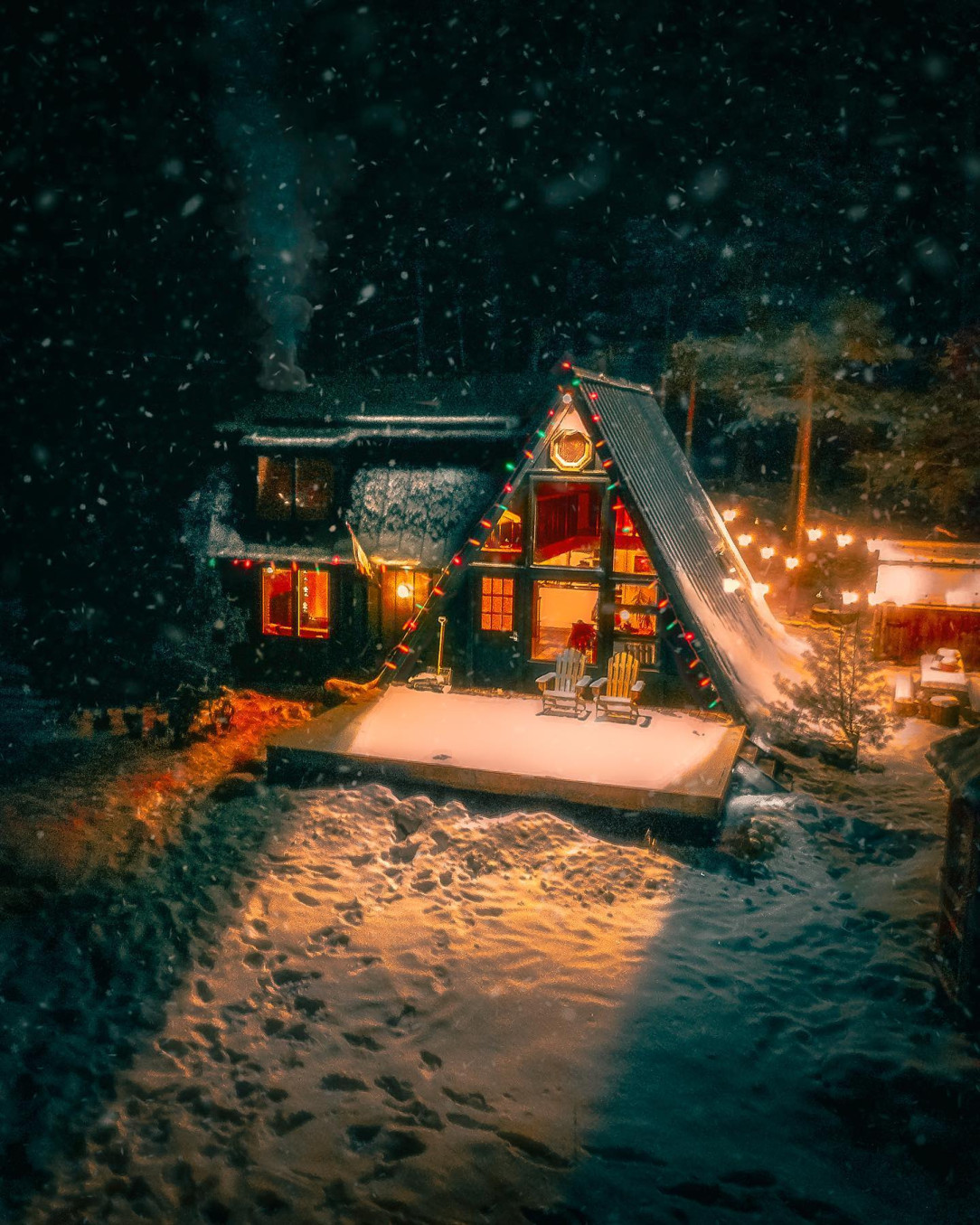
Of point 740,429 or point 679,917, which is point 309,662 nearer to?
point 679,917

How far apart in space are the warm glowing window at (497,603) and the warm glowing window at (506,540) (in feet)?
1.51

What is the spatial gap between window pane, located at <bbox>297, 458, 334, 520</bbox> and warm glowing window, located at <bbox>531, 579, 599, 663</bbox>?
16.8 feet

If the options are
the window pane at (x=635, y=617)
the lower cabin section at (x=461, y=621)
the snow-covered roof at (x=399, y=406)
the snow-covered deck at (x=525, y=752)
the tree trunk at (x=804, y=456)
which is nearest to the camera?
the snow-covered deck at (x=525, y=752)

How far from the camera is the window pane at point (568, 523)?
1908 cm

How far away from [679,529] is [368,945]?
9.73 metres

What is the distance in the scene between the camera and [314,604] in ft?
64.6

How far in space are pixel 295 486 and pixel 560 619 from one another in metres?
6.86

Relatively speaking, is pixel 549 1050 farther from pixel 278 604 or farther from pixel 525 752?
pixel 278 604

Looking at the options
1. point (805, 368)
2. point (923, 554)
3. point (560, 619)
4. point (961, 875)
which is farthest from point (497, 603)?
point (805, 368)

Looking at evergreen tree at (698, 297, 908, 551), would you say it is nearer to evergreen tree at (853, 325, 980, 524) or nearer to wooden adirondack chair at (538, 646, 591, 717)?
evergreen tree at (853, 325, 980, 524)

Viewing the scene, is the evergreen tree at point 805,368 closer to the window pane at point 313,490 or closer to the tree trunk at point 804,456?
the tree trunk at point 804,456

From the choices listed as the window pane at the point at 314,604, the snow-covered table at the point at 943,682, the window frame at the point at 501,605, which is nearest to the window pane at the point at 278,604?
the window pane at the point at 314,604

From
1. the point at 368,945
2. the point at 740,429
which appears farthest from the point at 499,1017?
the point at 740,429

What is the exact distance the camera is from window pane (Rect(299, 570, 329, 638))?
1828 centimetres
